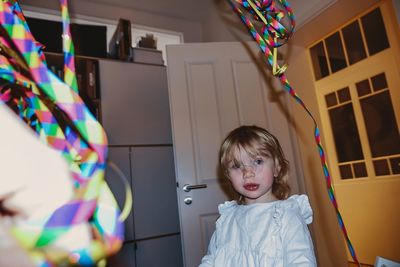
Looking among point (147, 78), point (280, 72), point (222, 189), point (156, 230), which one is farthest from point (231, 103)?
point (280, 72)

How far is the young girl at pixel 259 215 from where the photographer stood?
90 cm

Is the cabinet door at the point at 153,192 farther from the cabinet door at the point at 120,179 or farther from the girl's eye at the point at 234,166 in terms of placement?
the girl's eye at the point at 234,166

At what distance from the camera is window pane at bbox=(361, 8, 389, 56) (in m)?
2.69

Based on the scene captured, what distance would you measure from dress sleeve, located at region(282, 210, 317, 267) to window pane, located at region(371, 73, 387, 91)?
241cm

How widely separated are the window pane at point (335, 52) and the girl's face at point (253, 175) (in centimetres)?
253

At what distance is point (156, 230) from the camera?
203cm

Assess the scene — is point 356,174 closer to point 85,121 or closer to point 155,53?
point 155,53

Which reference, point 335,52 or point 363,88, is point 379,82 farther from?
point 335,52

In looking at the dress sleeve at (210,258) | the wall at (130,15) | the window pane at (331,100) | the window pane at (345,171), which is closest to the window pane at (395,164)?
the window pane at (345,171)

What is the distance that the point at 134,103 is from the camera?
2186 mm

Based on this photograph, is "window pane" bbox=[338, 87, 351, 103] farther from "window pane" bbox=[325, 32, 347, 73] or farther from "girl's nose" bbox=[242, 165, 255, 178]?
"girl's nose" bbox=[242, 165, 255, 178]

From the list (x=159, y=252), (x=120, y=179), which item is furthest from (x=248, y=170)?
(x=159, y=252)

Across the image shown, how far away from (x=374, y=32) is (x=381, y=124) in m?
0.90

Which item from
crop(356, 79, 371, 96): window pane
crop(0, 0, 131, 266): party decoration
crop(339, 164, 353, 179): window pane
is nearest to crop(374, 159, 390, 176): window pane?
crop(339, 164, 353, 179): window pane
